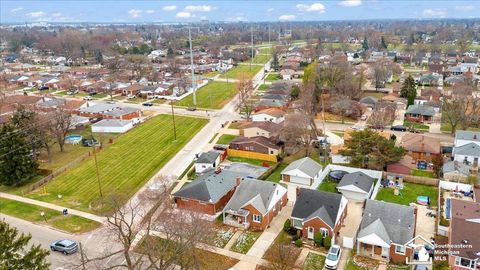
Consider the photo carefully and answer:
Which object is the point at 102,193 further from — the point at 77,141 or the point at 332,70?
the point at 332,70

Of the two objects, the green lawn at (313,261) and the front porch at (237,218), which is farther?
the front porch at (237,218)

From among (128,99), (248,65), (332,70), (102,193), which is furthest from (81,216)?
(248,65)

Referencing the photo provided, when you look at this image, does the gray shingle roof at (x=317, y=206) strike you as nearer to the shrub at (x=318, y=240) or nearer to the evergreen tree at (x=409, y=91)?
the shrub at (x=318, y=240)

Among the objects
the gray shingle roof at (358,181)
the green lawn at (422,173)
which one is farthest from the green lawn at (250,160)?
the green lawn at (422,173)

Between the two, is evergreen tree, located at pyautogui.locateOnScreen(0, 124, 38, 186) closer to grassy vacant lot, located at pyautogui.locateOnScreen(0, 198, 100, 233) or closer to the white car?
grassy vacant lot, located at pyautogui.locateOnScreen(0, 198, 100, 233)

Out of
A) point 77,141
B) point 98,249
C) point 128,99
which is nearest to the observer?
point 98,249

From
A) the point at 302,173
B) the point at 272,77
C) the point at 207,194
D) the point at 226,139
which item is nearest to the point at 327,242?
the point at 207,194
